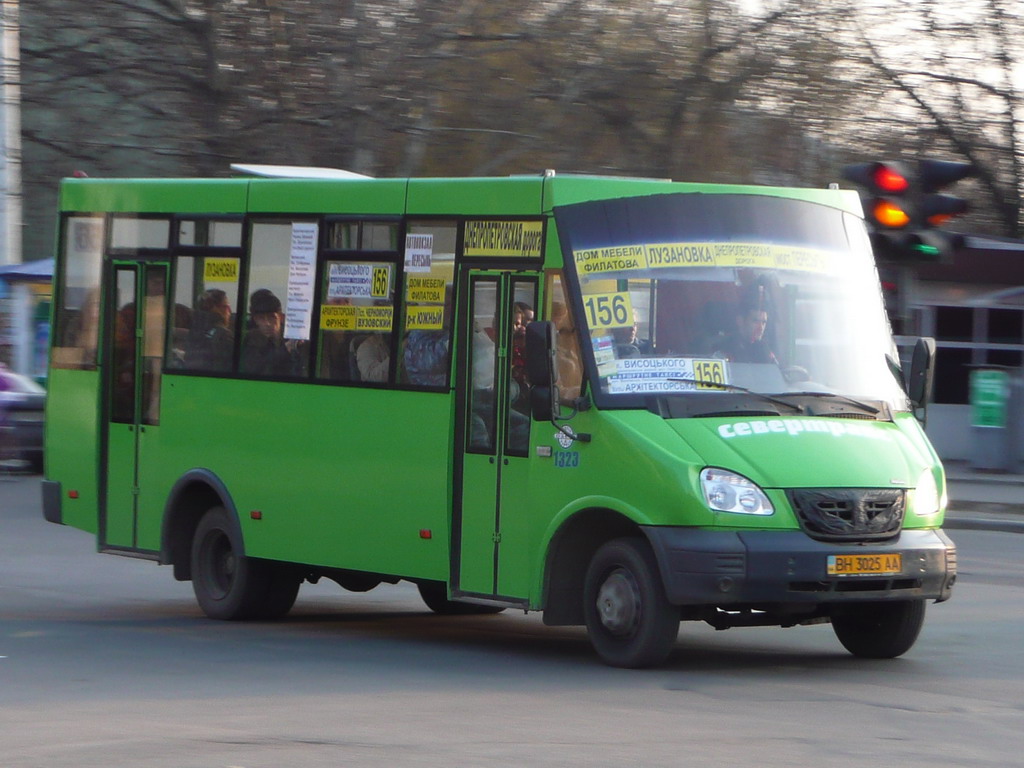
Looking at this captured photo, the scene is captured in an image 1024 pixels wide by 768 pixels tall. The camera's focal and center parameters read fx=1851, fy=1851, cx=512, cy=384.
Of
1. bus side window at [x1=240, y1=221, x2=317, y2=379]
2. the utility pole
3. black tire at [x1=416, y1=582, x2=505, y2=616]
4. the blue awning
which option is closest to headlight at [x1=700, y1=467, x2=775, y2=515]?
bus side window at [x1=240, y1=221, x2=317, y2=379]

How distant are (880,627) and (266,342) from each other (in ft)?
13.1

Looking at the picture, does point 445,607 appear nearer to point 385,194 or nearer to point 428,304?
point 428,304

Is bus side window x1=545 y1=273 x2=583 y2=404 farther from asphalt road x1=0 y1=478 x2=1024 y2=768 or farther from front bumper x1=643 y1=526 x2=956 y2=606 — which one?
asphalt road x1=0 y1=478 x2=1024 y2=768

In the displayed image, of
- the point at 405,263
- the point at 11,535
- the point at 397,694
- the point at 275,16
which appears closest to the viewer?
the point at 397,694

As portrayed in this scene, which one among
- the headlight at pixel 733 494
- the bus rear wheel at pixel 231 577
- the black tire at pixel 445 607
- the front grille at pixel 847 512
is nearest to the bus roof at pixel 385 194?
the headlight at pixel 733 494

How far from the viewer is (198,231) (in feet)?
38.5

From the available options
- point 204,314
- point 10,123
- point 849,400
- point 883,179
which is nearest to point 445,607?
point 204,314

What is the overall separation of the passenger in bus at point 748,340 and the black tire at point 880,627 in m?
1.33

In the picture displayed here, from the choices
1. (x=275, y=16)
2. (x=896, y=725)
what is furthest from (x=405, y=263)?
(x=275, y=16)

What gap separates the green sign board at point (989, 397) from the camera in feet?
79.8

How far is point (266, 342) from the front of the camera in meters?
11.1

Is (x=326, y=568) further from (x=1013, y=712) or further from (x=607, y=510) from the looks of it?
(x=1013, y=712)

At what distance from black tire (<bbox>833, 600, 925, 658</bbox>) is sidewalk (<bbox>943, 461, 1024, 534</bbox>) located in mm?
9246

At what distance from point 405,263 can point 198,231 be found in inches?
81.3
